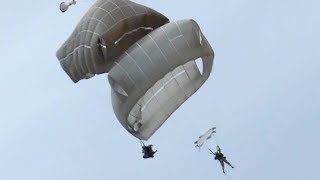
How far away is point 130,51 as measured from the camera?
260 feet

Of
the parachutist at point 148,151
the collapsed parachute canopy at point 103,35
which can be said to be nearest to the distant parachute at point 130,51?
the collapsed parachute canopy at point 103,35

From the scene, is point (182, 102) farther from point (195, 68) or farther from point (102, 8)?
point (102, 8)

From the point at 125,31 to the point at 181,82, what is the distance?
16.8 ft

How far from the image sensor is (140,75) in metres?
78.4

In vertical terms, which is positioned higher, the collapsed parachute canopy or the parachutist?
the collapsed parachute canopy

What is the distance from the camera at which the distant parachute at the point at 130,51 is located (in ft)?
258

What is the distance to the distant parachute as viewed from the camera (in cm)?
7856

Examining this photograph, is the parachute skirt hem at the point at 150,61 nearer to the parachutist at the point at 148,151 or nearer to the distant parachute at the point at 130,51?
the distant parachute at the point at 130,51

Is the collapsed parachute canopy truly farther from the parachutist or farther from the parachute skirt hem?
the parachutist

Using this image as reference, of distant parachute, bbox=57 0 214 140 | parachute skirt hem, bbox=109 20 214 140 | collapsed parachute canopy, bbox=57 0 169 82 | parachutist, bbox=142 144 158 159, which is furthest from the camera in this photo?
parachutist, bbox=142 144 158 159

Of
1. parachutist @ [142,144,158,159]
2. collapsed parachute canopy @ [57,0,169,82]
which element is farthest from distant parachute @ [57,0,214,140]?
parachutist @ [142,144,158,159]

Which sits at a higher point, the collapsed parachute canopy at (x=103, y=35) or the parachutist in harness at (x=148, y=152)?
the collapsed parachute canopy at (x=103, y=35)

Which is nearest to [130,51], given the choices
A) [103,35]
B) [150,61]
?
[150,61]

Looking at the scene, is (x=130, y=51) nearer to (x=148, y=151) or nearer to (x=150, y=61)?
(x=150, y=61)
